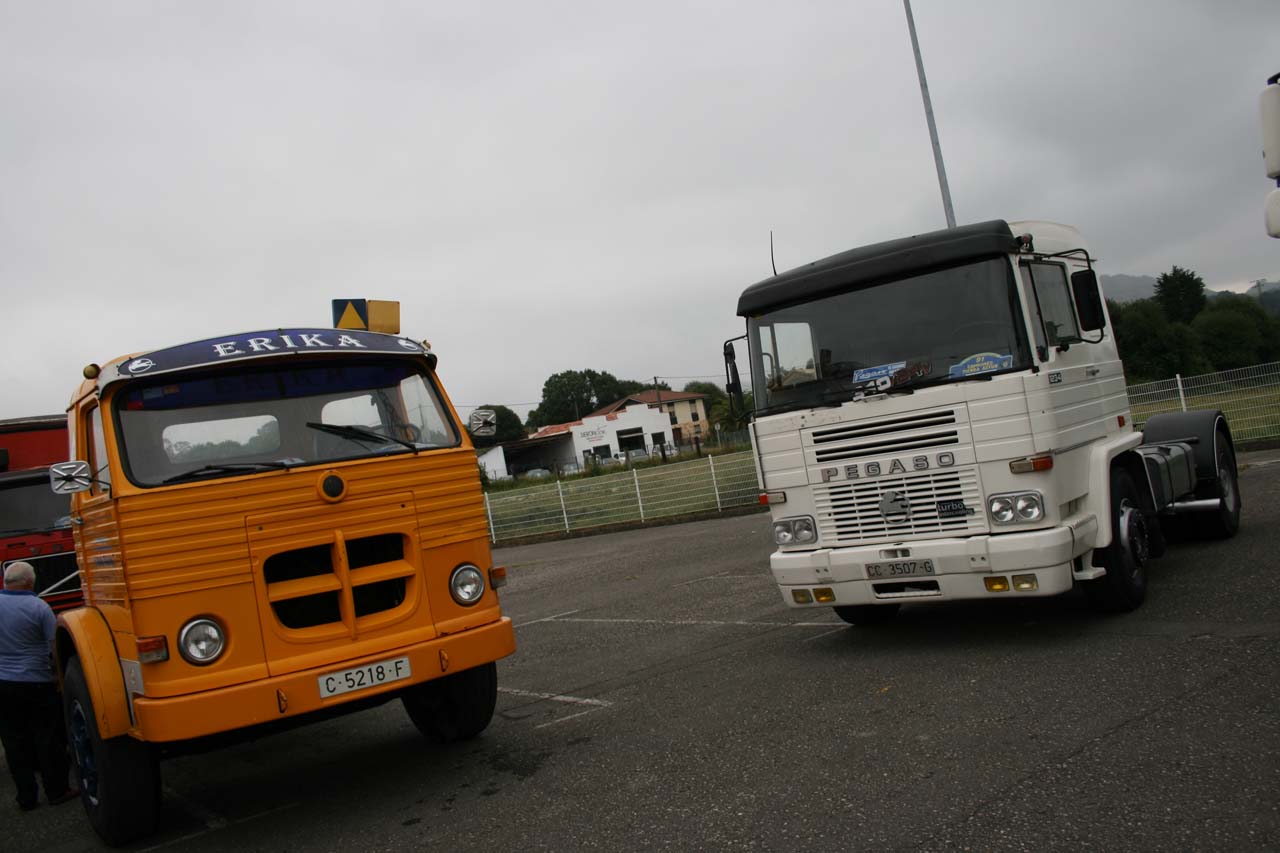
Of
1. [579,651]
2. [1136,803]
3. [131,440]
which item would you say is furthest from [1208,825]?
[579,651]

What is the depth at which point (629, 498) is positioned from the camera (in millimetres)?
25625

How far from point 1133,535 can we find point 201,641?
637 centimetres

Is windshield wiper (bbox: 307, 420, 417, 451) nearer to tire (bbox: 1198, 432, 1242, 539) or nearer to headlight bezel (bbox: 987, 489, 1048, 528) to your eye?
headlight bezel (bbox: 987, 489, 1048, 528)

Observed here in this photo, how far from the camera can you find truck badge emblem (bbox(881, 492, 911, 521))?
7.14 metres

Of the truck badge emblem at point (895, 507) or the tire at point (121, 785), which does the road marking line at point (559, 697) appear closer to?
the truck badge emblem at point (895, 507)

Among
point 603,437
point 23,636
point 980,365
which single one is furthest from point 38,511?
point 603,437

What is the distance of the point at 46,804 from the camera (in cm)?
691

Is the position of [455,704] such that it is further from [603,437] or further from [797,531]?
[603,437]

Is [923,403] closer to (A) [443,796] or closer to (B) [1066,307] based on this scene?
(B) [1066,307]

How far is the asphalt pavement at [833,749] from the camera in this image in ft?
14.0

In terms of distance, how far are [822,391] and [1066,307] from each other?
1893 mm

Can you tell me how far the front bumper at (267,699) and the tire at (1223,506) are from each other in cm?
808

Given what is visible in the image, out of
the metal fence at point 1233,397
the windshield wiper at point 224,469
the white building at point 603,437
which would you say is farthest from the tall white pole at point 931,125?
the white building at point 603,437

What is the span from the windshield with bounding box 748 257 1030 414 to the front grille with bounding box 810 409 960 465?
0.23 m
